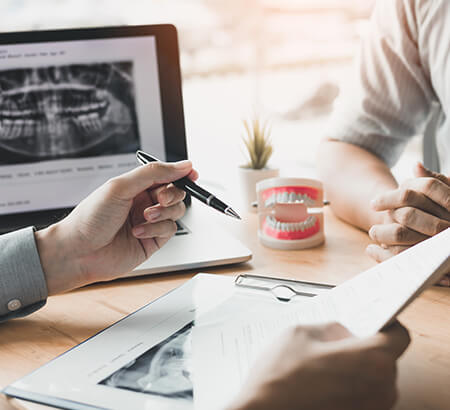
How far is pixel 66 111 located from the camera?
1005mm

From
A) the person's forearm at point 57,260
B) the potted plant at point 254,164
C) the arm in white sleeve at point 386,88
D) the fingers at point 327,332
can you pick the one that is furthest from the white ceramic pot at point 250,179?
the fingers at point 327,332

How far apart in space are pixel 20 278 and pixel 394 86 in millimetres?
956

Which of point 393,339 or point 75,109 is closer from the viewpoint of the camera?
point 393,339

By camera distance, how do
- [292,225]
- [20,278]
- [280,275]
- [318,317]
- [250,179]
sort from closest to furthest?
[318,317] → [20,278] → [280,275] → [292,225] → [250,179]

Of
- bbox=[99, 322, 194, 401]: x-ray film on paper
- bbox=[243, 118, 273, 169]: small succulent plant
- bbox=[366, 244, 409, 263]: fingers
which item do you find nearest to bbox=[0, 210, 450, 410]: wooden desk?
bbox=[366, 244, 409, 263]: fingers

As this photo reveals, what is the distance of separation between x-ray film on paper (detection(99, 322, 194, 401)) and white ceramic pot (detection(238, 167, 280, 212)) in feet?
1.96

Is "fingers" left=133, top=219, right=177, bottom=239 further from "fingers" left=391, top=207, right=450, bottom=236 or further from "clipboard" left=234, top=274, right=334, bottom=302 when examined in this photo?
"fingers" left=391, top=207, right=450, bottom=236

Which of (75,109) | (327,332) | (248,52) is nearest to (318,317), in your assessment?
(327,332)

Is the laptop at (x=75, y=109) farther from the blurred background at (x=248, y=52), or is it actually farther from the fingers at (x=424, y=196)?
the blurred background at (x=248, y=52)

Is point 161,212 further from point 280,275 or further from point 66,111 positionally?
point 66,111

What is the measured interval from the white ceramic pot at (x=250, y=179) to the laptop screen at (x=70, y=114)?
222 millimetres

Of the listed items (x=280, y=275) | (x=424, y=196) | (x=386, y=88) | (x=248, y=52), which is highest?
(x=248, y=52)

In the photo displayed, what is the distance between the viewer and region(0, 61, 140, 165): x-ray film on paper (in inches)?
38.8

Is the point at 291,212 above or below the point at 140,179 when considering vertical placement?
below
